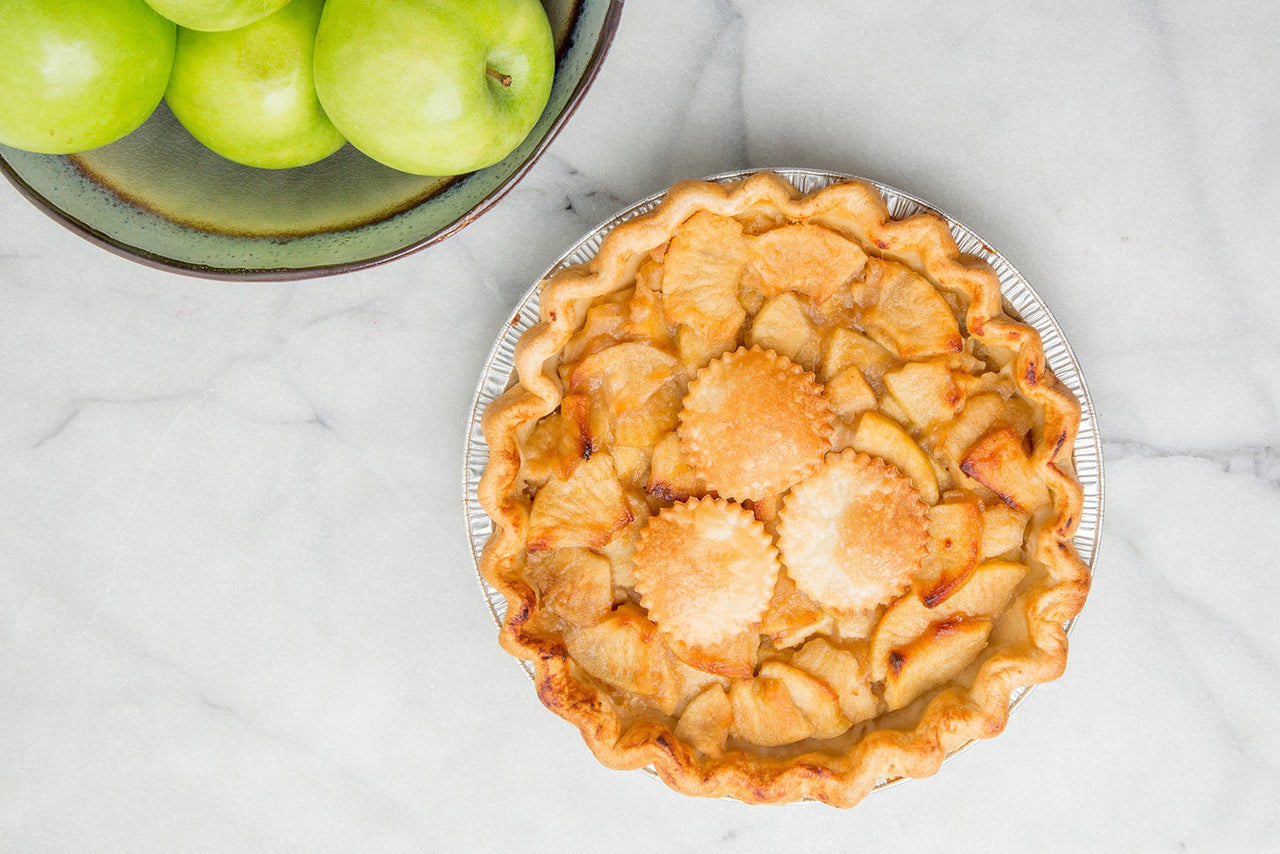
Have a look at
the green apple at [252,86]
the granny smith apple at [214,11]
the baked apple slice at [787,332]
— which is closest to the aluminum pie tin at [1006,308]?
the baked apple slice at [787,332]

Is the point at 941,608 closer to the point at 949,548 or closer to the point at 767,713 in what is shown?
the point at 949,548

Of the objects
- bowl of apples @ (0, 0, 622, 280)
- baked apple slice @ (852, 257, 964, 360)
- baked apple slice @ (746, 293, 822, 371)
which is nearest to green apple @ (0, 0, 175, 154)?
bowl of apples @ (0, 0, 622, 280)

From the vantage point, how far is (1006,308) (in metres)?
1.80

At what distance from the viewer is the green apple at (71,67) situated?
47.7 inches

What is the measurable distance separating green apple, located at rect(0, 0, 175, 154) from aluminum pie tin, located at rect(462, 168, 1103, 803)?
0.73 metres

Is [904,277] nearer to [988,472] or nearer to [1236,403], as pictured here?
[988,472]

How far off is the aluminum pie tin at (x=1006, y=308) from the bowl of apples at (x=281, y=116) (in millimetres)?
341

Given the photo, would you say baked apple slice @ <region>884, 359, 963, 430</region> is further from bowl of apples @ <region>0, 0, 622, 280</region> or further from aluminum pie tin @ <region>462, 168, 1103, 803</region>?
bowl of apples @ <region>0, 0, 622, 280</region>

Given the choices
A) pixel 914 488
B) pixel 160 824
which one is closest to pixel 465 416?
pixel 914 488

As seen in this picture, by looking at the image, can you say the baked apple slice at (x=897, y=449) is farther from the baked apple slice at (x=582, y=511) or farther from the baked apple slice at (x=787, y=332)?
the baked apple slice at (x=582, y=511)

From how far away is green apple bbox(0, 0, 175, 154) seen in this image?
3.98 feet

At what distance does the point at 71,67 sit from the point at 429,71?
456 mm

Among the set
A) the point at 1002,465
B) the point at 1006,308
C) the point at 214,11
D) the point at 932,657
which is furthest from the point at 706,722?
the point at 214,11

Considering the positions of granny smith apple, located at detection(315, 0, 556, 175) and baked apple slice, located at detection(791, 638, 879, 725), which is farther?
baked apple slice, located at detection(791, 638, 879, 725)
